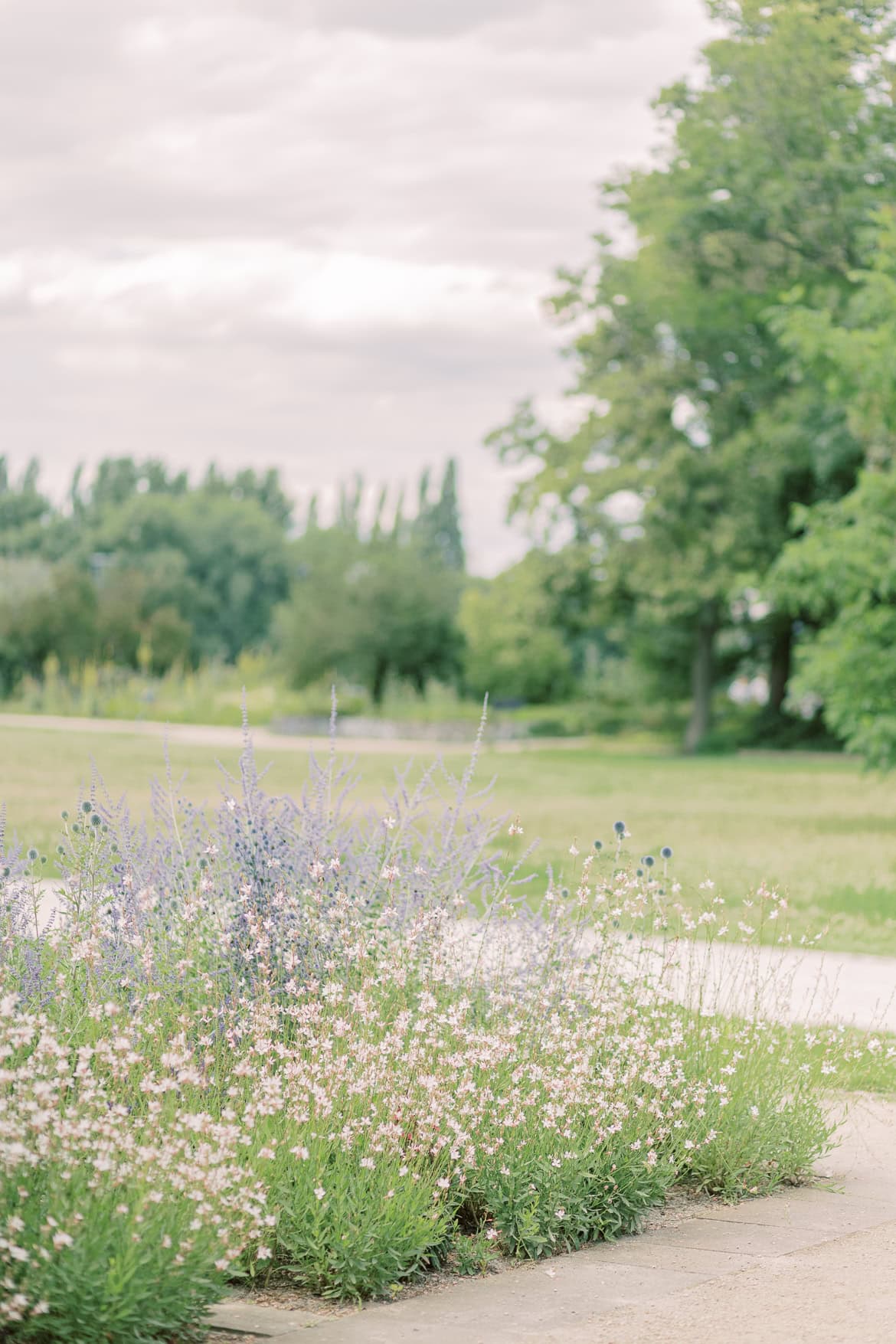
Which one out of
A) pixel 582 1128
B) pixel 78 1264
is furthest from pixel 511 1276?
pixel 78 1264

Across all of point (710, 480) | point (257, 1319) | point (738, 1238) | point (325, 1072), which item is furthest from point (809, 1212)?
point (710, 480)

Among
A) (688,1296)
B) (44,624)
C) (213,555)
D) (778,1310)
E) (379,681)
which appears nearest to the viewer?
(778,1310)

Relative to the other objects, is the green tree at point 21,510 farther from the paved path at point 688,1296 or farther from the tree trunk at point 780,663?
the paved path at point 688,1296

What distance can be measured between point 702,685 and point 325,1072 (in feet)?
118

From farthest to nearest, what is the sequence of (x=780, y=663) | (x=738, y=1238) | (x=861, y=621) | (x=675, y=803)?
(x=780, y=663) → (x=675, y=803) → (x=861, y=621) → (x=738, y=1238)

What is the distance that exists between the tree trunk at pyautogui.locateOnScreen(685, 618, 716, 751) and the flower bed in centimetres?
3333

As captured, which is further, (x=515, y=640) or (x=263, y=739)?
(x=515, y=640)

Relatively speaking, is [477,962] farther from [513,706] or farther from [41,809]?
[513,706]

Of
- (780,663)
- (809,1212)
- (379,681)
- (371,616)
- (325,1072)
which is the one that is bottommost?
(809,1212)

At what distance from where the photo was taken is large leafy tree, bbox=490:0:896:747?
25969 mm

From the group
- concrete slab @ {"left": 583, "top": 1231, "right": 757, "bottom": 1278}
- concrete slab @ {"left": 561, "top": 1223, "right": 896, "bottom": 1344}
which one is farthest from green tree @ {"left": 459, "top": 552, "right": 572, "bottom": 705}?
concrete slab @ {"left": 561, "top": 1223, "right": 896, "bottom": 1344}

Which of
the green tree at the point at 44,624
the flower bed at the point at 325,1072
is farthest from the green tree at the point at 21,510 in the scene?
the flower bed at the point at 325,1072

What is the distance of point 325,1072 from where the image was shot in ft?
15.2

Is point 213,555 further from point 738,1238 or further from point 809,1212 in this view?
point 738,1238
